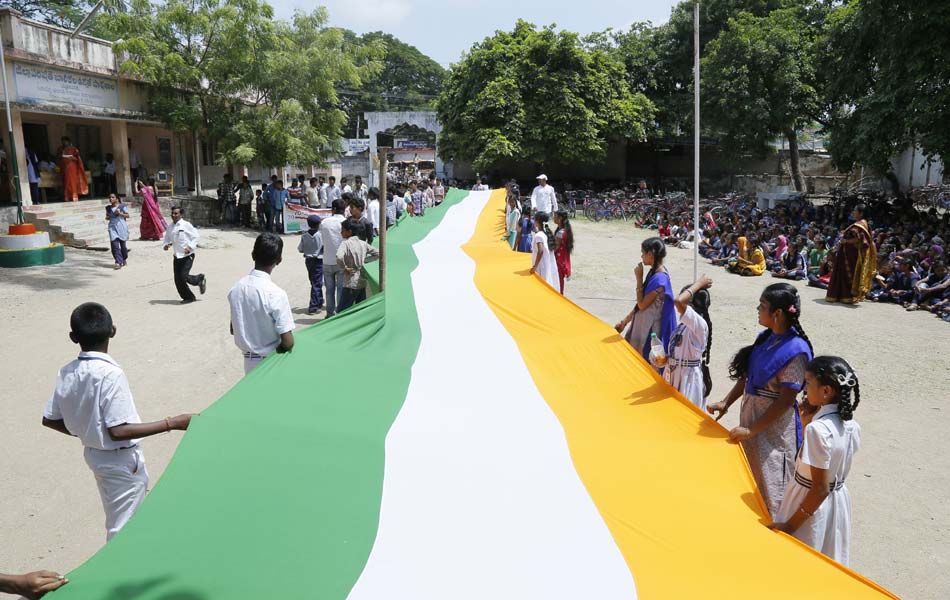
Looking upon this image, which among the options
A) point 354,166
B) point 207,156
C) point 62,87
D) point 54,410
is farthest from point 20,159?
point 354,166

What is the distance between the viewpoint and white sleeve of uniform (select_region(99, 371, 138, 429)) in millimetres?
2871

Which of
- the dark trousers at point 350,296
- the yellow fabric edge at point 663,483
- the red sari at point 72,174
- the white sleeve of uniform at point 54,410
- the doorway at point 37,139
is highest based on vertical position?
the doorway at point 37,139

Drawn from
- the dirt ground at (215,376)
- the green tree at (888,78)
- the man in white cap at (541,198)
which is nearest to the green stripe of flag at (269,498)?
the dirt ground at (215,376)

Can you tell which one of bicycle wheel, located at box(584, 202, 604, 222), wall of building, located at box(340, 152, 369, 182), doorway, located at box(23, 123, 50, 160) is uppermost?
wall of building, located at box(340, 152, 369, 182)

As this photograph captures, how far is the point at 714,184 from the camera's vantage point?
1153 inches

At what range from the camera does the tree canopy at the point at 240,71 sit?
16844 mm

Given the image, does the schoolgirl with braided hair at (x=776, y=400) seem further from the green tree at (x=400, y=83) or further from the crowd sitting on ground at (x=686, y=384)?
the green tree at (x=400, y=83)

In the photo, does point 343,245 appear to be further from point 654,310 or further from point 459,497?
point 459,497

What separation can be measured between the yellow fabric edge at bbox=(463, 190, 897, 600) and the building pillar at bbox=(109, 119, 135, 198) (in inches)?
606

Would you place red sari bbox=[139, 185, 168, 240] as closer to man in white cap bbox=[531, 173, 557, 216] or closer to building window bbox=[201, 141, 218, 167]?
building window bbox=[201, 141, 218, 167]

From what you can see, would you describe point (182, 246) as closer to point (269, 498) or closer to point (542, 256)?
point (542, 256)

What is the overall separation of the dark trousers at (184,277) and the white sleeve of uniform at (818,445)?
8680mm

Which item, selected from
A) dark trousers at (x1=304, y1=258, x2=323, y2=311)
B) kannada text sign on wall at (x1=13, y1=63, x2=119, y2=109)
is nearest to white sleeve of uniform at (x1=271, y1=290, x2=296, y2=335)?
dark trousers at (x1=304, y1=258, x2=323, y2=311)

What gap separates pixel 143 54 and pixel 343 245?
12.2 meters
